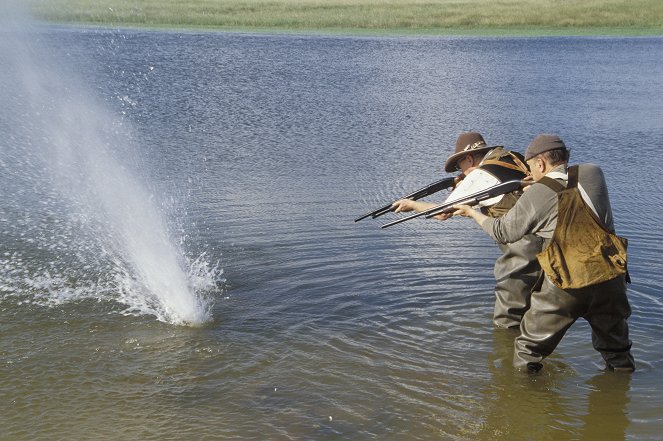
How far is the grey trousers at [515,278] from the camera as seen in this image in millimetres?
6802

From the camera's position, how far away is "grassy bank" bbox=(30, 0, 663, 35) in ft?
137

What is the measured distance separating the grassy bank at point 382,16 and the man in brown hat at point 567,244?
117 ft

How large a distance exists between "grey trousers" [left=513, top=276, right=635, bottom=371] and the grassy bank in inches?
1402

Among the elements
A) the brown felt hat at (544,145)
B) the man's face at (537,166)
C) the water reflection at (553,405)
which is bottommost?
the water reflection at (553,405)

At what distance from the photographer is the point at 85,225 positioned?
10000 mm

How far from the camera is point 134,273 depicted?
8547 millimetres

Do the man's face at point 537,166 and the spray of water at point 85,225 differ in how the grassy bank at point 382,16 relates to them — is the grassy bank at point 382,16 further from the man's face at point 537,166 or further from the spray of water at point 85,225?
the man's face at point 537,166

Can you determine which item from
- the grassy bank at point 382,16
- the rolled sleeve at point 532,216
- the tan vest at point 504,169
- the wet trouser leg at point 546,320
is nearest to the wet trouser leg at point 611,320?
the wet trouser leg at point 546,320

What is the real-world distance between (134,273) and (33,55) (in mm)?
18688

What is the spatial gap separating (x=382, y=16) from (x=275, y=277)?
126ft

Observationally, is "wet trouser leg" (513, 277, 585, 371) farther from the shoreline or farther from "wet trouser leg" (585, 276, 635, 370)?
the shoreline

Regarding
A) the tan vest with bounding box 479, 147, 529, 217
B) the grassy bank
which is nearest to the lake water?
the tan vest with bounding box 479, 147, 529, 217

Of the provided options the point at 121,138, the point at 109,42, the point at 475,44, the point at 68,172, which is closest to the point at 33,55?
the point at 109,42

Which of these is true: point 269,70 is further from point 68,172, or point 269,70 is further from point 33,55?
point 68,172
